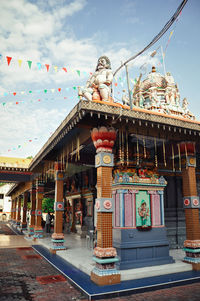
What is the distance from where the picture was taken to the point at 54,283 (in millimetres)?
6566

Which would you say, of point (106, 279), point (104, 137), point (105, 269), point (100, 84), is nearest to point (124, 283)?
point (106, 279)

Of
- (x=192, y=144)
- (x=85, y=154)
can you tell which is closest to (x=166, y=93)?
(x=192, y=144)

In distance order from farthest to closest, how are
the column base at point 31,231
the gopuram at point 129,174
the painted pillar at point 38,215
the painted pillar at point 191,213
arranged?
the column base at point 31,231 → the painted pillar at point 38,215 → the painted pillar at point 191,213 → the gopuram at point 129,174

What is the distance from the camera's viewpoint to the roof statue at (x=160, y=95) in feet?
38.8

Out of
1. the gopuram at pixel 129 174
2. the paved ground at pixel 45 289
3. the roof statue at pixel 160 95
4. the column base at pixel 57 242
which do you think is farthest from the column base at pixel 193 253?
the roof statue at pixel 160 95

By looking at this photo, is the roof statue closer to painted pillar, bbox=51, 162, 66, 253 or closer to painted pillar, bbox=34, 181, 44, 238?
painted pillar, bbox=51, 162, 66, 253

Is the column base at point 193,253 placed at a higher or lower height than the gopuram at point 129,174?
lower

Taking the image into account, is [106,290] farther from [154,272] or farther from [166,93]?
[166,93]

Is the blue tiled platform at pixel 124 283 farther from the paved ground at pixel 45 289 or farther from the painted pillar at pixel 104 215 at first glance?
the painted pillar at pixel 104 215

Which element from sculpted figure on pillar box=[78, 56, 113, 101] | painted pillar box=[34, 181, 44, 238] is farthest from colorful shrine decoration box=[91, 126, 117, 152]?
painted pillar box=[34, 181, 44, 238]

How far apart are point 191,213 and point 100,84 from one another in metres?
5.66

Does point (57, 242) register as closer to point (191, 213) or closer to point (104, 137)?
point (191, 213)

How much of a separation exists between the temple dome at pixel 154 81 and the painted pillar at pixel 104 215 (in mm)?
7898

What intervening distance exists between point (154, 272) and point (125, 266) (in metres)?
0.92
